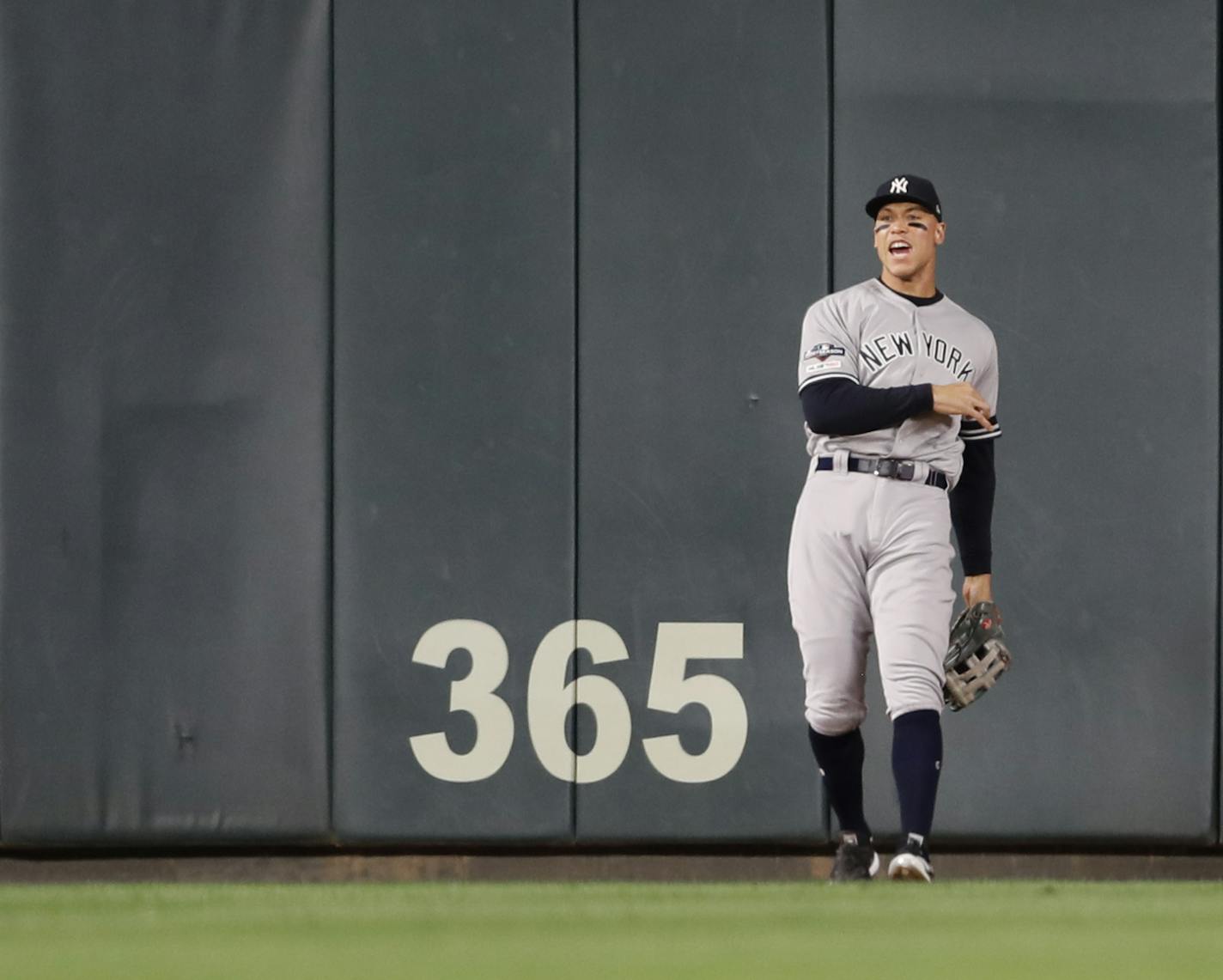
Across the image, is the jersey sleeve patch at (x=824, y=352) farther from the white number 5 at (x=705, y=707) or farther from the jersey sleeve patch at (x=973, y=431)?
the white number 5 at (x=705, y=707)

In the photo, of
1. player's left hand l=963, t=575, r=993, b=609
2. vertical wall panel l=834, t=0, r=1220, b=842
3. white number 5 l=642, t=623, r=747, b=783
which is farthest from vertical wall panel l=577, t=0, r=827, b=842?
player's left hand l=963, t=575, r=993, b=609

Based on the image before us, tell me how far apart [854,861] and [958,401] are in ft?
3.62

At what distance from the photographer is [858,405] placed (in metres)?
3.42

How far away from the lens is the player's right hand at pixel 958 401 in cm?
339

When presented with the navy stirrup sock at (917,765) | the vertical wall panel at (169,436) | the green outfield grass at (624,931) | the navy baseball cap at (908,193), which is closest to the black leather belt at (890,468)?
the navy stirrup sock at (917,765)

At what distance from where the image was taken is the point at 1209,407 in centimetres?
418

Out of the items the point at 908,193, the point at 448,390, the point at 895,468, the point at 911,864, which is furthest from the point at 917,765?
the point at 448,390

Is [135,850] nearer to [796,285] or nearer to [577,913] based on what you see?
[577,913]

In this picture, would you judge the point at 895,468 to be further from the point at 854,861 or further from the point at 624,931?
the point at 624,931

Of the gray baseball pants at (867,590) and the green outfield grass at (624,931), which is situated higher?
the gray baseball pants at (867,590)

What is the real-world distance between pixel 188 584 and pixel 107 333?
745 mm

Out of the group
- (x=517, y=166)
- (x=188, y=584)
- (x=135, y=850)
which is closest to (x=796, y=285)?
(x=517, y=166)

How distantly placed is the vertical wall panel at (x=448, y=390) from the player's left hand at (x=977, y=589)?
3.64ft

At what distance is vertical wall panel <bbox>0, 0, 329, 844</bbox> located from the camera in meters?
4.17
